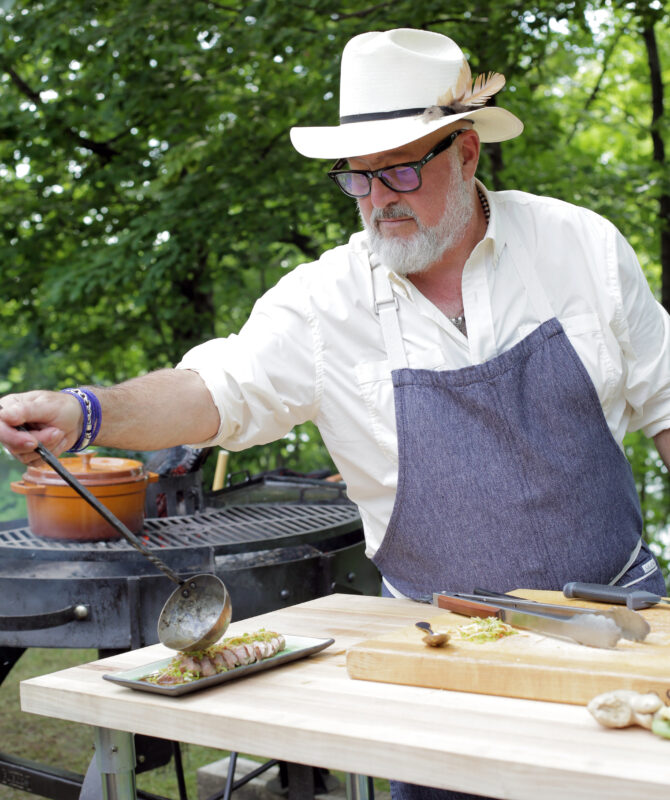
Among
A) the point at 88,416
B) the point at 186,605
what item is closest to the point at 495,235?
the point at 88,416

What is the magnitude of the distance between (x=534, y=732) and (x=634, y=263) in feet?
4.75

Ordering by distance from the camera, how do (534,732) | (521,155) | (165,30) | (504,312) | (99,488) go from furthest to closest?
1. (521,155)
2. (165,30)
3. (99,488)
4. (504,312)
5. (534,732)

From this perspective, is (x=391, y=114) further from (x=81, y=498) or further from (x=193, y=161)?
(x=193, y=161)

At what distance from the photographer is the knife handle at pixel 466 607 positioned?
1.71 meters

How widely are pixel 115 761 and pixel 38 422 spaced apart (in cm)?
62

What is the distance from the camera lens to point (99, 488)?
2871mm

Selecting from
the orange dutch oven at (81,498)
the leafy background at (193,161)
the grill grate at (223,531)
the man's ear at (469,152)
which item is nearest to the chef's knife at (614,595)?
the man's ear at (469,152)

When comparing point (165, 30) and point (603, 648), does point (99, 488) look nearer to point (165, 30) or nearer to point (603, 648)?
point (603, 648)

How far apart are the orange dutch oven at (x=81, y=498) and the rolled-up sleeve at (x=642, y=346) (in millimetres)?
1538

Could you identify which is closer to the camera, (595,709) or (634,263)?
(595,709)

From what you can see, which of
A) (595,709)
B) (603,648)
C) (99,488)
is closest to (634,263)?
(603,648)

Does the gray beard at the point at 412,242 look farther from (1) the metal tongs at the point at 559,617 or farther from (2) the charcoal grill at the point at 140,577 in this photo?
(2) the charcoal grill at the point at 140,577

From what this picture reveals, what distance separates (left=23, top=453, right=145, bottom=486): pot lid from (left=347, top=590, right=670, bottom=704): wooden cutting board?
5.00 ft

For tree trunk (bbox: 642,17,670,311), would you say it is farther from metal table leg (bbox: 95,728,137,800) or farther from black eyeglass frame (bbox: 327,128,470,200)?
metal table leg (bbox: 95,728,137,800)
